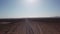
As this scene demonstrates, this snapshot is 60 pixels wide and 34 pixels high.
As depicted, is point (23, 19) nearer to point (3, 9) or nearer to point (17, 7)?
point (17, 7)

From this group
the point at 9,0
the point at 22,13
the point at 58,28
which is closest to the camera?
the point at 58,28

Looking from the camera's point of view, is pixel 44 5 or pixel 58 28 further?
pixel 44 5

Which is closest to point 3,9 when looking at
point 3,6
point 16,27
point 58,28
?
point 3,6

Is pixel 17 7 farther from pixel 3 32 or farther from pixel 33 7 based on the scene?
pixel 3 32

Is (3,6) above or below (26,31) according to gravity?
above

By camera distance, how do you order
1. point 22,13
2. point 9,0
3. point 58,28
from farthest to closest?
1. point 9,0
2. point 22,13
3. point 58,28

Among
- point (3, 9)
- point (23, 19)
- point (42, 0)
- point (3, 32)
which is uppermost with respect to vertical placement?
point (42, 0)
